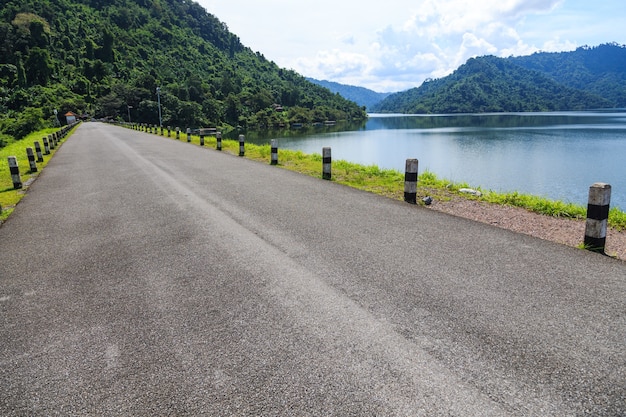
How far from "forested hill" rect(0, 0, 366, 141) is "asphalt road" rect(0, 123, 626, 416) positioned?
60.3 m

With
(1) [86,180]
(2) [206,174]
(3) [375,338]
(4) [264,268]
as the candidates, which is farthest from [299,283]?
(1) [86,180]

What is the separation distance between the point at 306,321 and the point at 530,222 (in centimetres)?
504

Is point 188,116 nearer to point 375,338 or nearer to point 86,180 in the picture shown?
point 86,180

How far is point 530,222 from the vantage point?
6430 mm

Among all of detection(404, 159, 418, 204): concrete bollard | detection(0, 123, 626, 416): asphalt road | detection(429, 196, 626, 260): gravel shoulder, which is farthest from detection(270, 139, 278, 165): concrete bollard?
→ detection(0, 123, 626, 416): asphalt road

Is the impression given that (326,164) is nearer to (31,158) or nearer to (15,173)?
(15,173)

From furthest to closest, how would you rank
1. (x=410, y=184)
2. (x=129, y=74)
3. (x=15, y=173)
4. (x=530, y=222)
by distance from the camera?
(x=129, y=74)
(x=15, y=173)
(x=410, y=184)
(x=530, y=222)

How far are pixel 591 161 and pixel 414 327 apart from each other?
34932 millimetres

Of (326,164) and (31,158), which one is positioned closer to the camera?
(326,164)

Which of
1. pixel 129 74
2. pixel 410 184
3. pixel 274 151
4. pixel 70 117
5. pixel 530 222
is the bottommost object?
pixel 530 222

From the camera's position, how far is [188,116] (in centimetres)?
9481

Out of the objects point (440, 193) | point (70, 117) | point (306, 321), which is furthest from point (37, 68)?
point (306, 321)

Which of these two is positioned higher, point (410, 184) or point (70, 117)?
point (70, 117)

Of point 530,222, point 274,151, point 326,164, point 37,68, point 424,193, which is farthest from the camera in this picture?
point 37,68
